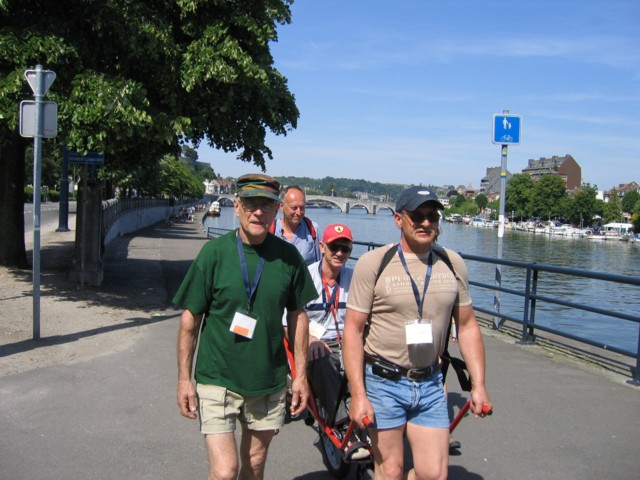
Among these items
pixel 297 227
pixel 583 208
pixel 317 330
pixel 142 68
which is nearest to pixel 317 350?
pixel 317 330

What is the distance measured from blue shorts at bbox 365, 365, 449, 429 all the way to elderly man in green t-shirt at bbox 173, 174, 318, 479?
1.35 ft

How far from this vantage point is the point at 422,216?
129 inches

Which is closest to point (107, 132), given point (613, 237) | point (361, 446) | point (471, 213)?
point (361, 446)

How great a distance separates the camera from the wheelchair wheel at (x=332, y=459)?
425 cm

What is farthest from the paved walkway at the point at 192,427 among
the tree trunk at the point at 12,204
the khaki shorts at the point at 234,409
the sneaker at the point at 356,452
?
the tree trunk at the point at 12,204

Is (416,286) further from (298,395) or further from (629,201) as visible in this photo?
(629,201)

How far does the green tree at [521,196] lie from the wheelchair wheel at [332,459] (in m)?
139

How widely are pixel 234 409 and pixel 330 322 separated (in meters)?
1.72

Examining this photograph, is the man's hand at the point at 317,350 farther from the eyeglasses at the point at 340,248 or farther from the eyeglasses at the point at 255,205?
the eyeglasses at the point at 255,205

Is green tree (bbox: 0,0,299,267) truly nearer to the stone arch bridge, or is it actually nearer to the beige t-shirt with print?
the beige t-shirt with print

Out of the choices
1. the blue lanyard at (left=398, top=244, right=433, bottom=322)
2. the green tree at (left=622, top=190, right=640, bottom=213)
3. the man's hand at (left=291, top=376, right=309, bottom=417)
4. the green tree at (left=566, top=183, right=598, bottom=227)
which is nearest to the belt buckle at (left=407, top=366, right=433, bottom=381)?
the blue lanyard at (left=398, top=244, right=433, bottom=322)

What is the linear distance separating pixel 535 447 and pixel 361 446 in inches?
72.5

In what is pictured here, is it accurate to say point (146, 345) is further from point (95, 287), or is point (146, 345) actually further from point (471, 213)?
point (471, 213)

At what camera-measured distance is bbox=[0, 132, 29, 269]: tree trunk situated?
41.5ft
